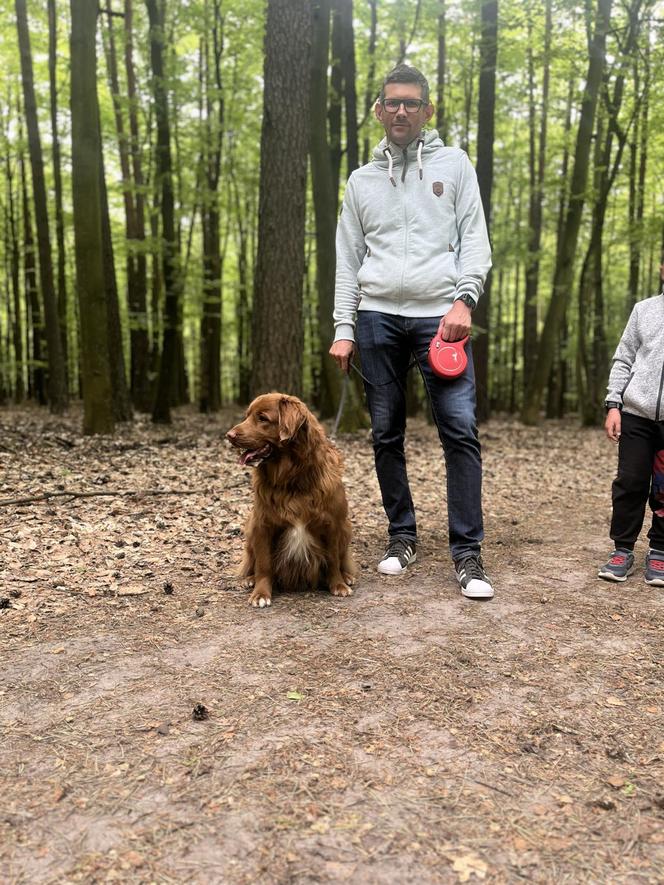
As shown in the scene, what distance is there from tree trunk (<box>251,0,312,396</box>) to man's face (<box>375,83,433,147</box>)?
4.05m

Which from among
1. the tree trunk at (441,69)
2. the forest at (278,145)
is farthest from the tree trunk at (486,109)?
the tree trunk at (441,69)

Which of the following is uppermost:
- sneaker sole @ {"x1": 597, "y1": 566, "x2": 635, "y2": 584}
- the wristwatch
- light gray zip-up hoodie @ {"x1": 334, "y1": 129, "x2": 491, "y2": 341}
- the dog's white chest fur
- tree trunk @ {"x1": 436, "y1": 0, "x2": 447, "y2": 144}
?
tree trunk @ {"x1": 436, "y1": 0, "x2": 447, "y2": 144}

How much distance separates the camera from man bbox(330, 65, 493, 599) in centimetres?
394

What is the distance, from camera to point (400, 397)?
4316mm

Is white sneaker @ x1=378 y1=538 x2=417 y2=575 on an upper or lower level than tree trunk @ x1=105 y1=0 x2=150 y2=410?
lower

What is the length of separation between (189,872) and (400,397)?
3054mm

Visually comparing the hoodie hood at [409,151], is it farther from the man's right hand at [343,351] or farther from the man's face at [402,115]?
the man's right hand at [343,351]

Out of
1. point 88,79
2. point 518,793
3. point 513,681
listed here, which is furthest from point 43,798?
point 88,79

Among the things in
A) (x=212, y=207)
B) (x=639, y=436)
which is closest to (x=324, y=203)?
(x=212, y=207)

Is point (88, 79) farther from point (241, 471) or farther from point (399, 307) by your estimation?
point (399, 307)

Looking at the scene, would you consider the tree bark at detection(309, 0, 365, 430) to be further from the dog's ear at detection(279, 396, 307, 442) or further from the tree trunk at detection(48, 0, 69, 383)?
the dog's ear at detection(279, 396, 307, 442)

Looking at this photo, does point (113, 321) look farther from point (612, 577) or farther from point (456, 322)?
point (612, 577)

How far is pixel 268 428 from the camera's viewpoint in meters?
3.70

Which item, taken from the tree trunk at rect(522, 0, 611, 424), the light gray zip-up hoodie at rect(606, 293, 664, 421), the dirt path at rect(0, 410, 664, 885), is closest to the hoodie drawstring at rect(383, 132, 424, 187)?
the light gray zip-up hoodie at rect(606, 293, 664, 421)
